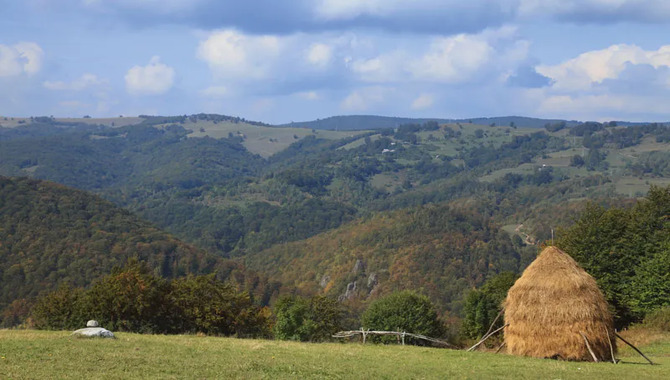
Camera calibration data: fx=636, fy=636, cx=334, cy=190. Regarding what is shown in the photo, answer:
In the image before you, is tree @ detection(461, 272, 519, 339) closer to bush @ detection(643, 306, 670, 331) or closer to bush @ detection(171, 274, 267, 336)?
bush @ detection(643, 306, 670, 331)

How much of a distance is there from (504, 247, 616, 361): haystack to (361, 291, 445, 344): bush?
20998 mm

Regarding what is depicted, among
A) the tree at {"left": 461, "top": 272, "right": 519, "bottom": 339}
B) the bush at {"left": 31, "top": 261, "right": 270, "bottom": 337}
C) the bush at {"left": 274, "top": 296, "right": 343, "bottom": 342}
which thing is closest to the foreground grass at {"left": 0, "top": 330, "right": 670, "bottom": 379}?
the bush at {"left": 31, "top": 261, "right": 270, "bottom": 337}

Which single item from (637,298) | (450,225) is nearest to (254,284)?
(450,225)

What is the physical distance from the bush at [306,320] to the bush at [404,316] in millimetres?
3583

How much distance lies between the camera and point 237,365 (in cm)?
2275

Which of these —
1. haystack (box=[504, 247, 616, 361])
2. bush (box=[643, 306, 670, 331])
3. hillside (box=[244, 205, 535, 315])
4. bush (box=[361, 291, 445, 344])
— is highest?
haystack (box=[504, 247, 616, 361])

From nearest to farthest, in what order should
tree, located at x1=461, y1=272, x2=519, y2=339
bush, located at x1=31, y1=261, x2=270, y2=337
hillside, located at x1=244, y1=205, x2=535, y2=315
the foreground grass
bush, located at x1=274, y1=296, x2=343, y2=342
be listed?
the foreground grass, bush, located at x1=31, y1=261, x2=270, y2=337, bush, located at x1=274, y1=296, x2=343, y2=342, tree, located at x1=461, y1=272, x2=519, y2=339, hillside, located at x1=244, y1=205, x2=535, y2=315

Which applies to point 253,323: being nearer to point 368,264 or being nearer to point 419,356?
point 419,356

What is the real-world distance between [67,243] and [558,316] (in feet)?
387

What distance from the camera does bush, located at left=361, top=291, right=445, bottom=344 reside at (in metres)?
52.6

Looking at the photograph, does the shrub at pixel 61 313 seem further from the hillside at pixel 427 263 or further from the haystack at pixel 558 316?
the hillside at pixel 427 263

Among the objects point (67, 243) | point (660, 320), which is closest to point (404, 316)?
point (660, 320)

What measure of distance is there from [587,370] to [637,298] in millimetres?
31933

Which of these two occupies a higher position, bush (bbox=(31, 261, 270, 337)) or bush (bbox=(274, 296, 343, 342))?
bush (bbox=(31, 261, 270, 337))
